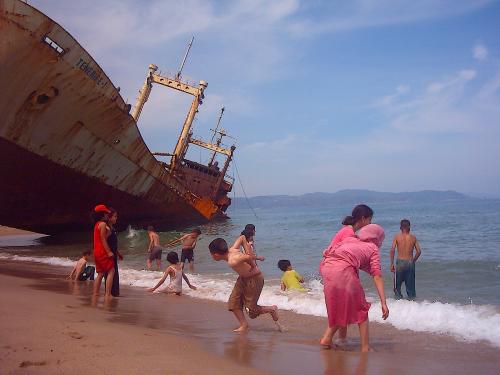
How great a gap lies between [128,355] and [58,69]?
33.5ft

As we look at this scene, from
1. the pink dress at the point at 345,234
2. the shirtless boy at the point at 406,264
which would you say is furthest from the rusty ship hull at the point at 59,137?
the pink dress at the point at 345,234

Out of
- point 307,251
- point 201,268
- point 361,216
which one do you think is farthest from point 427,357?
point 307,251

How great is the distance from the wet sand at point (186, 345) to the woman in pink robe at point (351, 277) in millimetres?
301

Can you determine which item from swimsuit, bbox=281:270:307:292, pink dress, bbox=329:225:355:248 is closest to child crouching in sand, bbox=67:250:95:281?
swimsuit, bbox=281:270:307:292

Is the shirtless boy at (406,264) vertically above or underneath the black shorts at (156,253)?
above

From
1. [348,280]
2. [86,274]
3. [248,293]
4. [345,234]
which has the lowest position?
[86,274]

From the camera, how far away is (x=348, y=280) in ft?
12.4

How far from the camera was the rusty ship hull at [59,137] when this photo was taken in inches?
423

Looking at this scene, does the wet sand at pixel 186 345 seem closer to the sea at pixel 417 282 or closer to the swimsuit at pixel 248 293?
the swimsuit at pixel 248 293

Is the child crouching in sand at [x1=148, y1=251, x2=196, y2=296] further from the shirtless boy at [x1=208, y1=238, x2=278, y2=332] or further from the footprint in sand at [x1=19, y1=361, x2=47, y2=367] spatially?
the footprint in sand at [x1=19, y1=361, x2=47, y2=367]

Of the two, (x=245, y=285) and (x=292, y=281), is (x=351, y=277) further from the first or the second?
(x=292, y=281)

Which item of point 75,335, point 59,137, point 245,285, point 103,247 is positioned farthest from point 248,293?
point 59,137

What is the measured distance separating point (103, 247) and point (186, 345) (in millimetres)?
2903

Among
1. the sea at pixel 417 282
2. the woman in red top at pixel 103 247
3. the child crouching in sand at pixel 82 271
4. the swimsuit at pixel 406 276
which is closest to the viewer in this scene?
the sea at pixel 417 282
